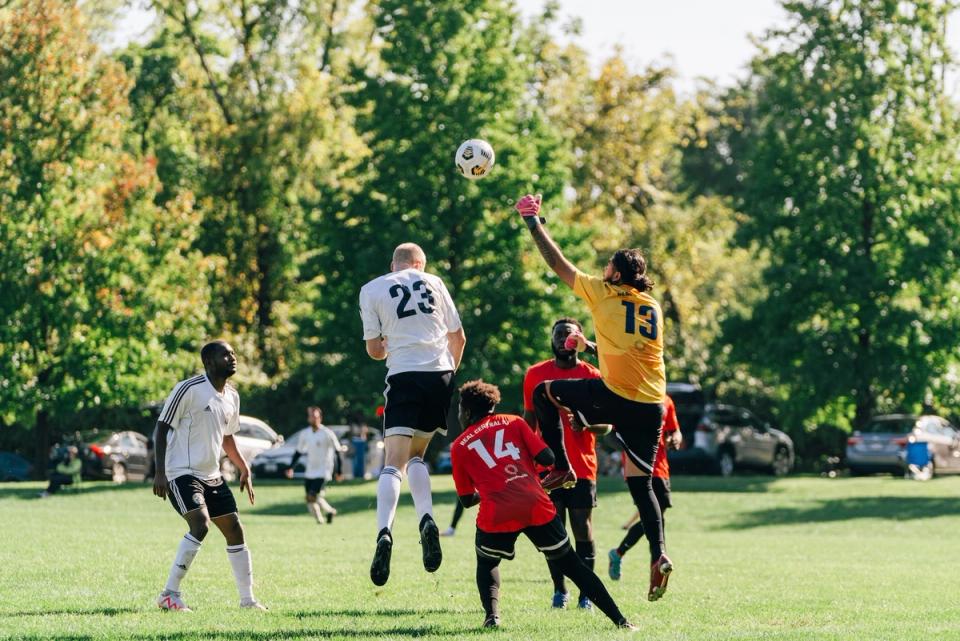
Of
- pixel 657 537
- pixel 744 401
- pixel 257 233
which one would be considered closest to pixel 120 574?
pixel 657 537

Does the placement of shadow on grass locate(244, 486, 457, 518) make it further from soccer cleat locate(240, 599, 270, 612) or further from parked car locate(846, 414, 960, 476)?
soccer cleat locate(240, 599, 270, 612)

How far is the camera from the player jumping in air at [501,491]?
9.60 metres

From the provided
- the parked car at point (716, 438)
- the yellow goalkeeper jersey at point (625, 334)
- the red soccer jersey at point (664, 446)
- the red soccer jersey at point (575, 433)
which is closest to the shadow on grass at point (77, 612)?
the red soccer jersey at point (575, 433)

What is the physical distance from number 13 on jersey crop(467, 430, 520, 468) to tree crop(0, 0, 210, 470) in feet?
93.9

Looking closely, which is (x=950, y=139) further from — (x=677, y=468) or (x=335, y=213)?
(x=335, y=213)

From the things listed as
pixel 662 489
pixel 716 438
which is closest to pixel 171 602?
pixel 662 489

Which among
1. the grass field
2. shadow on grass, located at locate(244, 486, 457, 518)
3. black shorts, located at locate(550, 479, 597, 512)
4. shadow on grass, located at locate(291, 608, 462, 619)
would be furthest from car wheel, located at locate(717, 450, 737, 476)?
shadow on grass, located at locate(291, 608, 462, 619)

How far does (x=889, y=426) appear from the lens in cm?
4028

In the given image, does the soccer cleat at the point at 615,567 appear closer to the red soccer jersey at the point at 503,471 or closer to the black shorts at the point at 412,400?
the black shorts at the point at 412,400

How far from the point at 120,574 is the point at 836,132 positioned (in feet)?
98.7

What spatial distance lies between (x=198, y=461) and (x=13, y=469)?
1375 inches

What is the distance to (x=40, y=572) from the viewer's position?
13.3 meters

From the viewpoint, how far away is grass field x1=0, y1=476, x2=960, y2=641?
380 inches

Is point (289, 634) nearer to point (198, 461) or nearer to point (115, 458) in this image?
point (198, 461)
